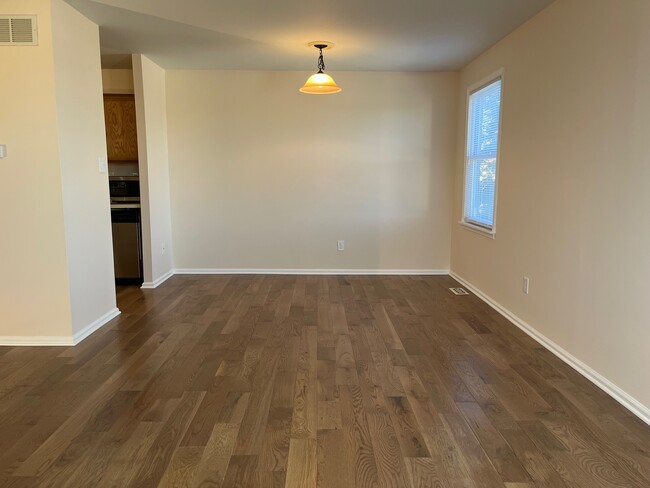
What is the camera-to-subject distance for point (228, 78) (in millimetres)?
5430

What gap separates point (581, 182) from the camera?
2.95 meters

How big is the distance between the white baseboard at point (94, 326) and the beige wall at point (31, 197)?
8 cm

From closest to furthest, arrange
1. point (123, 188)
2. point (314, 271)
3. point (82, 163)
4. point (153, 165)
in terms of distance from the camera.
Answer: point (82, 163) → point (153, 165) → point (123, 188) → point (314, 271)

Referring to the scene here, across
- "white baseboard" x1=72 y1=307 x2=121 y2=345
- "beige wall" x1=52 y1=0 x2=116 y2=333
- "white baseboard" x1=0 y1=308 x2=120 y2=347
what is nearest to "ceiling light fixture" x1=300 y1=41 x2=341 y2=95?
"beige wall" x1=52 y1=0 x2=116 y2=333

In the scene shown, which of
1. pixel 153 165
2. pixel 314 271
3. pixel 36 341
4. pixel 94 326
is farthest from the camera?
pixel 314 271

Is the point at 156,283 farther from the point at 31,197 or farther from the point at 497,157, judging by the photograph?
the point at 497,157

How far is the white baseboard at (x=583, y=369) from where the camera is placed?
2416 mm

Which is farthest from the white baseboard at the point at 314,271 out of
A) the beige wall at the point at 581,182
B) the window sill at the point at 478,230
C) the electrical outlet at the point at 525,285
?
the electrical outlet at the point at 525,285

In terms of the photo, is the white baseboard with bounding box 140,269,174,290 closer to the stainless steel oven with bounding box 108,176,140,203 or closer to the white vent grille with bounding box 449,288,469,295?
the stainless steel oven with bounding box 108,176,140,203

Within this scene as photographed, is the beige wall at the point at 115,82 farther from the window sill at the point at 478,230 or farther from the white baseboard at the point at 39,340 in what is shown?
the window sill at the point at 478,230

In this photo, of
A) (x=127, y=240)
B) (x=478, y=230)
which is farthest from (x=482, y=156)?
(x=127, y=240)

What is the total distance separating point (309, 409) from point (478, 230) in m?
2.97

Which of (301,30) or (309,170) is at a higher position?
(301,30)

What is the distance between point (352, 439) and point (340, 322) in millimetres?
1724
